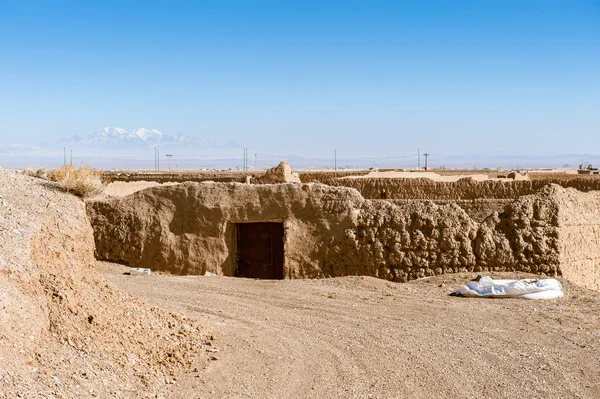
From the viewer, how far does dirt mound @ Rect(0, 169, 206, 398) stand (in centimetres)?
714

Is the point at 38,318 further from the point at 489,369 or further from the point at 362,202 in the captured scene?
the point at 362,202

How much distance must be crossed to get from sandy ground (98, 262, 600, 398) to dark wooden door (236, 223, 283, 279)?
195 cm

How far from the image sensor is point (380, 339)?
1092cm

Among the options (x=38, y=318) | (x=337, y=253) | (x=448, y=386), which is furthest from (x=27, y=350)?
(x=337, y=253)

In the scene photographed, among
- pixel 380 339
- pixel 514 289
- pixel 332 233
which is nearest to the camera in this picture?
pixel 380 339

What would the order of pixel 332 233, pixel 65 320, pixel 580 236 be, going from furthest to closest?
pixel 332 233
pixel 580 236
pixel 65 320

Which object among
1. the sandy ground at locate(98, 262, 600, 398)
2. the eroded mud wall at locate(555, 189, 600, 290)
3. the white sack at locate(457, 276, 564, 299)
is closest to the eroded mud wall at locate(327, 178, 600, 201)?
the eroded mud wall at locate(555, 189, 600, 290)

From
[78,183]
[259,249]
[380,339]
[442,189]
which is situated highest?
[78,183]

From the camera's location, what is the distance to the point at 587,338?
37.0 ft

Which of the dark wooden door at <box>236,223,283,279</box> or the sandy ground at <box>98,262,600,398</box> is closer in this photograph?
the sandy ground at <box>98,262,600,398</box>

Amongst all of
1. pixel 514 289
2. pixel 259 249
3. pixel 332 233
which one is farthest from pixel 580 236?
pixel 259 249

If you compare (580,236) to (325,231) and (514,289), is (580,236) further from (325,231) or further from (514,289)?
(325,231)

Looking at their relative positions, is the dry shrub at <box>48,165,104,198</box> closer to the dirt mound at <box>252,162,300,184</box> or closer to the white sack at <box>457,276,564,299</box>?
the white sack at <box>457,276,564,299</box>

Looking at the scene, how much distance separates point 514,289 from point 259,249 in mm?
6196
